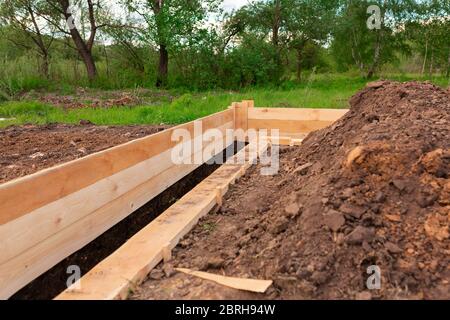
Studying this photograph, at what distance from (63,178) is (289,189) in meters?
1.37

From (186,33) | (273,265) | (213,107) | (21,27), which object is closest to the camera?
(273,265)

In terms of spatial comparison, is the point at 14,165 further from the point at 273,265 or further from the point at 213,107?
the point at 213,107

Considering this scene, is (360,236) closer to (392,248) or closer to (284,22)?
(392,248)

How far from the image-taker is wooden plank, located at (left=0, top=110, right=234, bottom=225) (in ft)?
5.71

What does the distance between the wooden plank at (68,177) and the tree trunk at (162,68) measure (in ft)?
36.3

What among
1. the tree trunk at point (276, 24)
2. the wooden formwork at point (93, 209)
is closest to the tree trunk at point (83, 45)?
the tree trunk at point (276, 24)

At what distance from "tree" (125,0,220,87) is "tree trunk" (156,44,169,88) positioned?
5.2 inches

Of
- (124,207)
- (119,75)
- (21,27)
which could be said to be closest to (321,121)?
(124,207)

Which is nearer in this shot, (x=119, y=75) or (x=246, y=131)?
(x=246, y=131)

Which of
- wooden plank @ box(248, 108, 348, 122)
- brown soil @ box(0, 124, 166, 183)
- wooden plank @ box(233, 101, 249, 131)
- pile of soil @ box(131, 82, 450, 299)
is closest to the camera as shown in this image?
pile of soil @ box(131, 82, 450, 299)

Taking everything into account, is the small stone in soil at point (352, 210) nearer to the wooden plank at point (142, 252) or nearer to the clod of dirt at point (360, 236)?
the clod of dirt at point (360, 236)

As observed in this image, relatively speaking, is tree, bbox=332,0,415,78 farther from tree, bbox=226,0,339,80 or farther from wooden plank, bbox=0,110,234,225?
wooden plank, bbox=0,110,234,225

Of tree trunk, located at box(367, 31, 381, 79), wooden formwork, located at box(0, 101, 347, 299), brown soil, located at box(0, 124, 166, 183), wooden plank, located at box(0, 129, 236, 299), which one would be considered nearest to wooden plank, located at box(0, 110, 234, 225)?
wooden formwork, located at box(0, 101, 347, 299)
